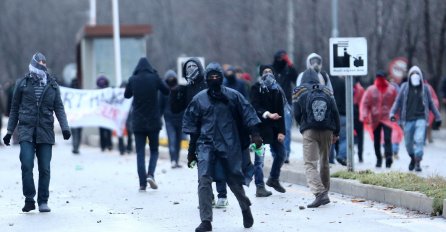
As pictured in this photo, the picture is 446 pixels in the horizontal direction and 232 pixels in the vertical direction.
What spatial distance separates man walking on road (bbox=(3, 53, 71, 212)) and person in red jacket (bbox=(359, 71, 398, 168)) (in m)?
7.62

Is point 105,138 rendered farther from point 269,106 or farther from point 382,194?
point 382,194

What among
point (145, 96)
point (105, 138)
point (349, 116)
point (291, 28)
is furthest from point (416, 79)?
point (291, 28)

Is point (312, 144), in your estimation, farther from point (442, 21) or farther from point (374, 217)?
point (442, 21)

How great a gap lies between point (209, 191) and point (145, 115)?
539cm

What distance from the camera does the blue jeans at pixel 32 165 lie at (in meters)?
14.6

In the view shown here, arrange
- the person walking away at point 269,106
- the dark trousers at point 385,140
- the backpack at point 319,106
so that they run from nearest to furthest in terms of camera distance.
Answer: the backpack at point 319,106
the person walking away at point 269,106
the dark trousers at point 385,140

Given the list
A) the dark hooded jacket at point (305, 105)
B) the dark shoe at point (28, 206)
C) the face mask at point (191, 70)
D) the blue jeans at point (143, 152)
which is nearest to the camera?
the dark hooded jacket at point (305, 105)

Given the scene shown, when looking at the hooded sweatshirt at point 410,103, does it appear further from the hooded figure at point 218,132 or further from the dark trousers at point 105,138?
the dark trousers at point 105,138

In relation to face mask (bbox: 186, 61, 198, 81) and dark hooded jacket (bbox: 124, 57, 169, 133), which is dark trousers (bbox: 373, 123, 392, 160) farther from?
face mask (bbox: 186, 61, 198, 81)

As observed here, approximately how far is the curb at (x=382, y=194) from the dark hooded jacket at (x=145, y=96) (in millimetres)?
2245

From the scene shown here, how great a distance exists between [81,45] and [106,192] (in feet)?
53.6

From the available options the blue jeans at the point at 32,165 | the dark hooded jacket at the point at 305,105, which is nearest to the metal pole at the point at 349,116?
the dark hooded jacket at the point at 305,105

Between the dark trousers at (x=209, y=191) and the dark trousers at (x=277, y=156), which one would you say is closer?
the dark trousers at (x=209, y=191)

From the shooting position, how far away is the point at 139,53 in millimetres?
33625
